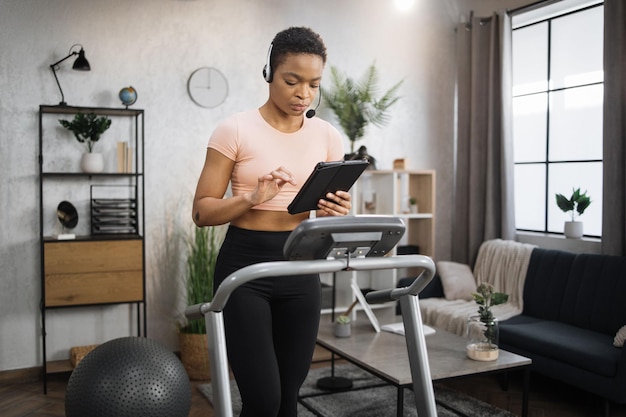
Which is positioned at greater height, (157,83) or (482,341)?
(157,83)

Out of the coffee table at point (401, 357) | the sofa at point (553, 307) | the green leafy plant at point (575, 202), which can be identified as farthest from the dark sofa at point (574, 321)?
the coffee table at point (401, 357)

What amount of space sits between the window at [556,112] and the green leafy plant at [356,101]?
40.0 inches

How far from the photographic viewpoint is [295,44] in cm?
171

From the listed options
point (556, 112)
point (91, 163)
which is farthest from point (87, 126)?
point (556, 112)

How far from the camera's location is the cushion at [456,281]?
15.0 ft

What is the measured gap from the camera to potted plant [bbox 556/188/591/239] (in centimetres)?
416

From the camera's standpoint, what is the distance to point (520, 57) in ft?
16.4

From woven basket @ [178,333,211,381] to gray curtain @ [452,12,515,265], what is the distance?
2.18 m

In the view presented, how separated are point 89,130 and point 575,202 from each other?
318 centimetres

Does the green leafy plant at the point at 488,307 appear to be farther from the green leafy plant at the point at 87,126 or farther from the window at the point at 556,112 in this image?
the green leafy plant at the point at 87,126

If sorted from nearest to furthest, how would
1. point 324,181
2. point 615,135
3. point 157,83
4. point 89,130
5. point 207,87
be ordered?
point 324,181, point 615,135, point 89,130, point 157,83, point 207,87

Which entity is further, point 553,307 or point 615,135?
point 553,307

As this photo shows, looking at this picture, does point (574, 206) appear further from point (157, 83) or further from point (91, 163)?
point (91, 163)

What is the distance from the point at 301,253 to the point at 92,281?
113 inches
